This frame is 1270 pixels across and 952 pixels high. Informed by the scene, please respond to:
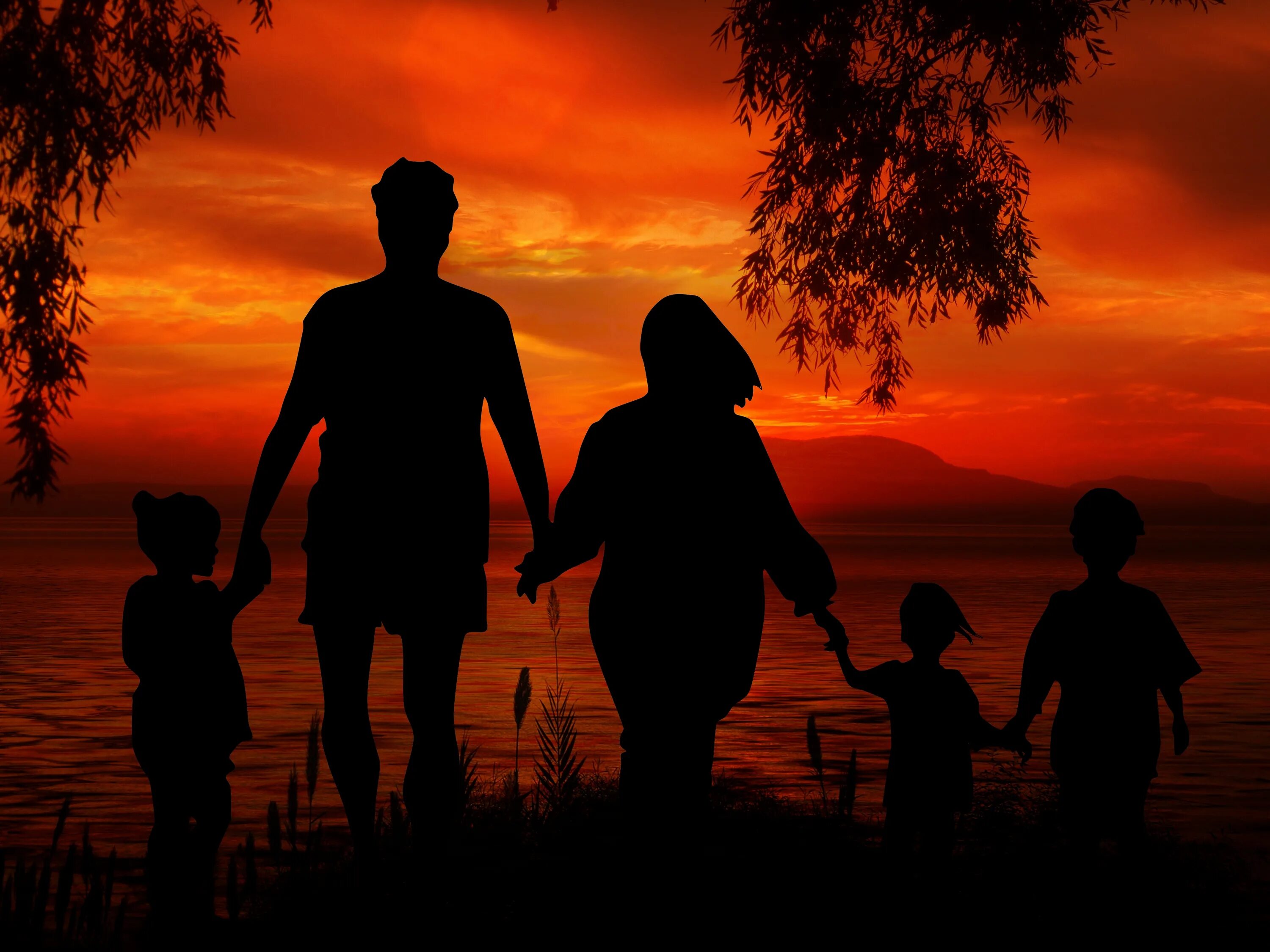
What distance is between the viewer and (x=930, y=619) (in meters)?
4.48

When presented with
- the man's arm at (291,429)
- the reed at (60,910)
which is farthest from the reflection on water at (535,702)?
the reed at (60,910)

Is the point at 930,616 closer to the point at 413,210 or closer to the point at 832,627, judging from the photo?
the point at 832,627

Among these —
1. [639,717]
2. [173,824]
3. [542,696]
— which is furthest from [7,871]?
[542,696]

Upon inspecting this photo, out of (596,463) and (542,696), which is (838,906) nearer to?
(596,463)

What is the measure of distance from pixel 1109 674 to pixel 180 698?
3341 millimetres

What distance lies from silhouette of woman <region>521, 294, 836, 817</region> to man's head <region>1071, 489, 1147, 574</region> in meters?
1.41

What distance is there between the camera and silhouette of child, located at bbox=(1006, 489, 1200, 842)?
4645 mm

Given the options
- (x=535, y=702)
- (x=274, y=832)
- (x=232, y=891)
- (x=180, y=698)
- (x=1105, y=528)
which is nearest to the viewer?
(x=180, y=698)

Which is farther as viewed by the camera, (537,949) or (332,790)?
(332,790)

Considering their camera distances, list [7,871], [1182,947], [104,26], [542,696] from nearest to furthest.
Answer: [1182,947] → [7,871] → [104,26] → [542,696]

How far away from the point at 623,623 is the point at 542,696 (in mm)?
9955

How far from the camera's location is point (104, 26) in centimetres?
786

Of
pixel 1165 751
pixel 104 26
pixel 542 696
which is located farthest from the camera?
pixel 542 696

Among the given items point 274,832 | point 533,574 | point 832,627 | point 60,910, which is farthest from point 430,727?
point 832,627
